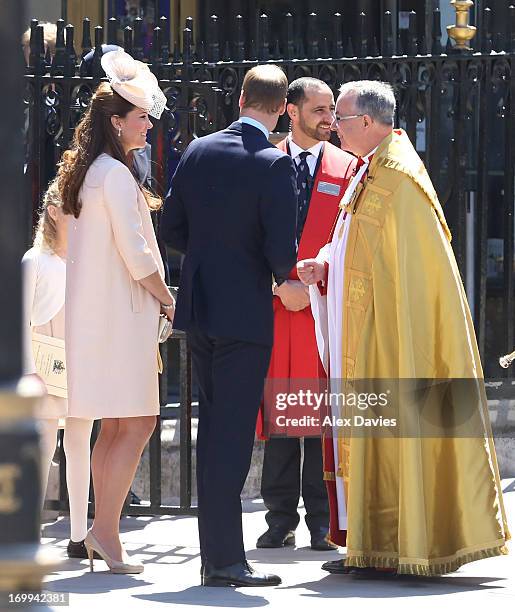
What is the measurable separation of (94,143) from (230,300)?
910 mm

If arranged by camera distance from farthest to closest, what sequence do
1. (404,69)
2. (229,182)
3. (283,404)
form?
(404,69)
(283,404)
(229,182)

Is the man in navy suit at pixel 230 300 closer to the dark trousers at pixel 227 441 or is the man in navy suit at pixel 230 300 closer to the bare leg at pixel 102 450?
the dark trousers at pixel 227 441

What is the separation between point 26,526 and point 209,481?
321 centimetres

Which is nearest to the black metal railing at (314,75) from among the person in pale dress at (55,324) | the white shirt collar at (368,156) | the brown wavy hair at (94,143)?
the person in pale dress at (55,324)

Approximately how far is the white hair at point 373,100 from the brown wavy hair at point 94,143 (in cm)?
87

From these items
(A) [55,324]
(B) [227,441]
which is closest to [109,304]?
(A) [55,324]

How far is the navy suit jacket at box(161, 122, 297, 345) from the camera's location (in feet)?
19.5

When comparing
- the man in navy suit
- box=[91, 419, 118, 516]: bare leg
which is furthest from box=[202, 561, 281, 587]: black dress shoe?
box=[91, 419, 118, 516]: bare leg

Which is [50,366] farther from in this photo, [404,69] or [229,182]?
[404,69]

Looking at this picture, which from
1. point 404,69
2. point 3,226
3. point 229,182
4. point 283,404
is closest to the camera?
point 3,226

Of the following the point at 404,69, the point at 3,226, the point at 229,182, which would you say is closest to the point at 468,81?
the point at 404,69

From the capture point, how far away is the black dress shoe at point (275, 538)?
7.11m

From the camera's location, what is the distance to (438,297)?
617cm

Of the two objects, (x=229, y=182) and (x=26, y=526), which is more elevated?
(x=229, y=182)
